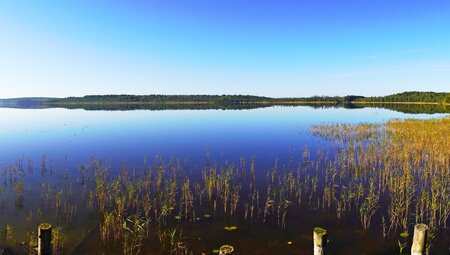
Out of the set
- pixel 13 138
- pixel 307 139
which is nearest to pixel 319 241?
pixel 307 139

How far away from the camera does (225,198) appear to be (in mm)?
15172

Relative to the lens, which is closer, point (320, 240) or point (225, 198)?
point (320, 240)

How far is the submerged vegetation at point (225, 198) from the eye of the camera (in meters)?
12.2

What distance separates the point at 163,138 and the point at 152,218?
90.5ft

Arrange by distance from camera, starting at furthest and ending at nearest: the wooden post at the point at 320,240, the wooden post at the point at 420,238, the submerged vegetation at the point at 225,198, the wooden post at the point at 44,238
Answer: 1. the submerged vegetation at the point at 225,198
2. the wooden post at the point at 44,238
3. the wooden post at the point at 420,238
4. the wooden post at the point at 320,240

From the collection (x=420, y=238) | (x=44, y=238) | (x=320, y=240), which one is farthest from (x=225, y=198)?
(x=420, y=238)

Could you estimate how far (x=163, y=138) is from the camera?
134ft

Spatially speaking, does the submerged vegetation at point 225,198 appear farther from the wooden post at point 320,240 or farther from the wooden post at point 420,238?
the wooden post at point 320,240

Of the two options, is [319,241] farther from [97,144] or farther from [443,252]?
[97,144]

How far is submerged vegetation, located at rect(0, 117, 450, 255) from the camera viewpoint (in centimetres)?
1222

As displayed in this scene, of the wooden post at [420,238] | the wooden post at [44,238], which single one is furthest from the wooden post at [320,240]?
the wooden post at [44,238]

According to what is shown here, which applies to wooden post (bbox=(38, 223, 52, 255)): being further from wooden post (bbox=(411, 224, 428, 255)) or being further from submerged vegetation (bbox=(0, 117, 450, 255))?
wooden post (bbox=(411, 224, 428, 255))

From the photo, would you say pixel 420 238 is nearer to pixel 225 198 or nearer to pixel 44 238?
pixel 225 198

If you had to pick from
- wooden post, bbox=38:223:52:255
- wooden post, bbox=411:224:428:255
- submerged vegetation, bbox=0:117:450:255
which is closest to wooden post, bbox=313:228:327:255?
wooden post, bbox=411:224:428:255
